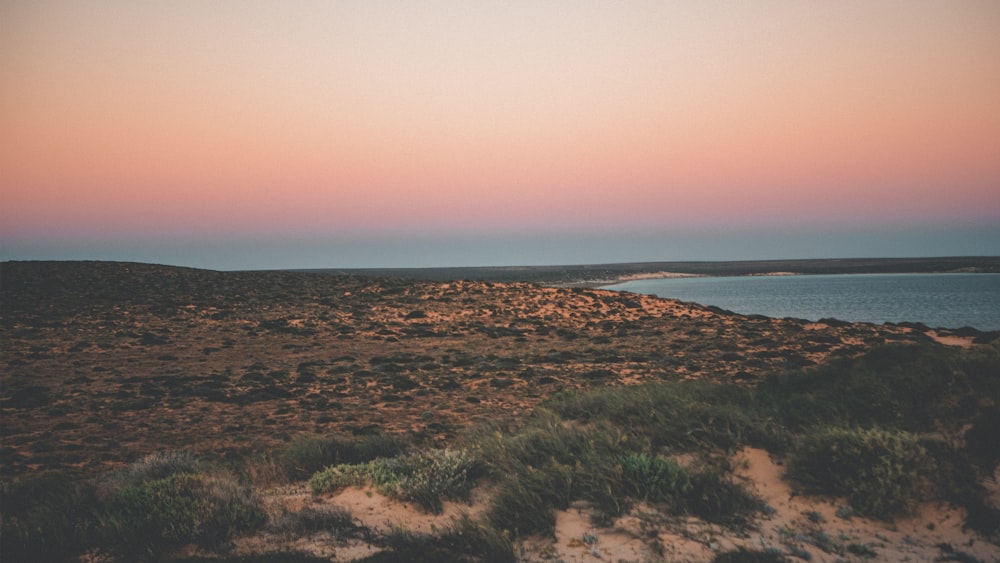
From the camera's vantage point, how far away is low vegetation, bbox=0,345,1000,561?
5.49 meters

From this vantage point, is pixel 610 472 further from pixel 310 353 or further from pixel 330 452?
pixel 310 353

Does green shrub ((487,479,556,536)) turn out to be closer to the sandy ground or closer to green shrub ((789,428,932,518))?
the sandy ground

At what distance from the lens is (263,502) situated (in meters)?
6.34

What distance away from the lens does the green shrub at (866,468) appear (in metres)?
5.49

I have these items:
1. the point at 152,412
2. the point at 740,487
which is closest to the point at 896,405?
the point at 740,487

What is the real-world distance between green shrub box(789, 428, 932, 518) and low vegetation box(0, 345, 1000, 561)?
17 mm

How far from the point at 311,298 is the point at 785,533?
1391 inches

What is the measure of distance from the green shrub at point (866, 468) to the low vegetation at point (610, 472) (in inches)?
0.7

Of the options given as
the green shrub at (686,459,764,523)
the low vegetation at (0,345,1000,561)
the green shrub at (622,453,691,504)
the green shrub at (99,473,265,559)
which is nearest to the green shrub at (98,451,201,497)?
the low vegetation at (0,345,1000,561)

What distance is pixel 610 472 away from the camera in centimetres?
618

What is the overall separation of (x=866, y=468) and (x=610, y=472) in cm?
269

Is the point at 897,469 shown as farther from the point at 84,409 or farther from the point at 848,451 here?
the point at 84,409

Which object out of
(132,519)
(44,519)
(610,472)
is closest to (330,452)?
(132,519)

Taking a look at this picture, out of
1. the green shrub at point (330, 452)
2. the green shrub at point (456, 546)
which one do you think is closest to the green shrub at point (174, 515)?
the green shrub at point (456, 546)
